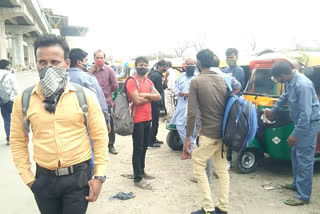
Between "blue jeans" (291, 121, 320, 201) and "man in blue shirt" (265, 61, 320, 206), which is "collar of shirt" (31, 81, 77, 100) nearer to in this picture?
"man in blue shirt" (265, 61, 320, 206)

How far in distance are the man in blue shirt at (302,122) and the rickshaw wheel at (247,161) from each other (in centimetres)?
103

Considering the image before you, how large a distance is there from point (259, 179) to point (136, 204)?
6.89ft

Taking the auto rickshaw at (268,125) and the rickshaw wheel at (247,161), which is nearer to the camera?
the auto rickshaw at (268,125)

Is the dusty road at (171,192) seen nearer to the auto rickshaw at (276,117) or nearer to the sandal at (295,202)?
the sandal at (295,202)

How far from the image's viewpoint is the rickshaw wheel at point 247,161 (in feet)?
15.6

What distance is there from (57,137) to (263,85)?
169 inches

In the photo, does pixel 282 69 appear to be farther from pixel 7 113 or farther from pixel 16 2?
pixel 16 2

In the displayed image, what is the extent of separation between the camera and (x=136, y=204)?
3746 millimetres

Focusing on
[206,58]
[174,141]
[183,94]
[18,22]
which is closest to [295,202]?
[206,58]

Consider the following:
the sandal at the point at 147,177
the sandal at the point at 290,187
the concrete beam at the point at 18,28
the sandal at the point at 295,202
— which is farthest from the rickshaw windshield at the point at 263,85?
the concrete beam at the point at 18,28

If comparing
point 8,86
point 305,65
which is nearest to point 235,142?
point 305,65

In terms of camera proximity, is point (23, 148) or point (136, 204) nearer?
point (23, 148)

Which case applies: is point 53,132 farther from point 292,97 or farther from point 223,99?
point 292,97

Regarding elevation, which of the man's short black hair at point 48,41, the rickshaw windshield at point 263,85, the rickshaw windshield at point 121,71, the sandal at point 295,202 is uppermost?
the man's short black hair at point 48,41
